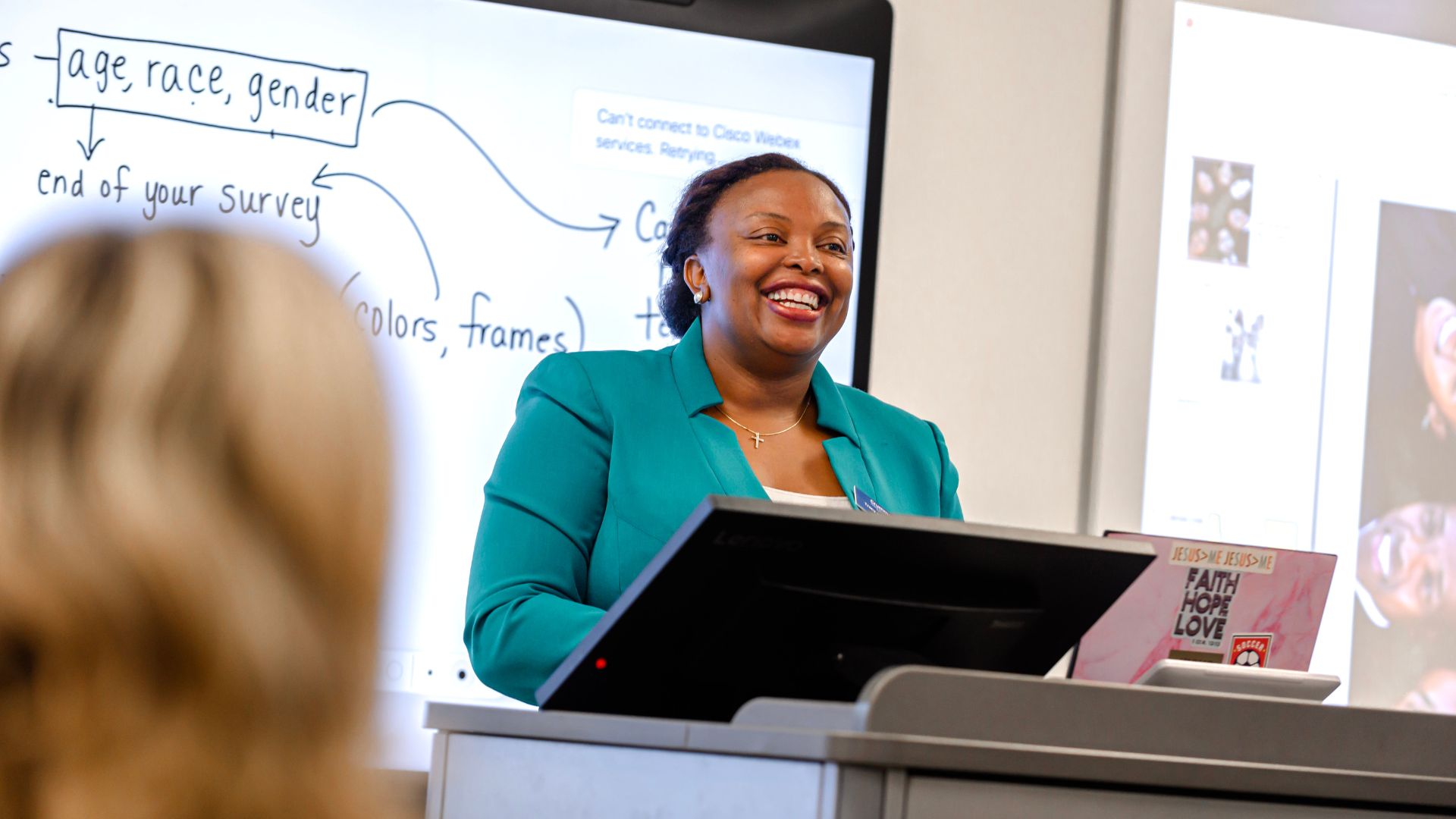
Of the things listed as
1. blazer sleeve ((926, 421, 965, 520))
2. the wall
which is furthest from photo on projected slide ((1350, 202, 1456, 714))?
blazer sleeve ((926, 421, 965, 520))

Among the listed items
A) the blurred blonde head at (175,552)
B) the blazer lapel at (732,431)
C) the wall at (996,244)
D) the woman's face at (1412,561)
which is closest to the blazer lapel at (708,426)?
the blazer lapel at (732,431)

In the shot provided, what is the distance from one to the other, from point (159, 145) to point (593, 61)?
31.1 inches

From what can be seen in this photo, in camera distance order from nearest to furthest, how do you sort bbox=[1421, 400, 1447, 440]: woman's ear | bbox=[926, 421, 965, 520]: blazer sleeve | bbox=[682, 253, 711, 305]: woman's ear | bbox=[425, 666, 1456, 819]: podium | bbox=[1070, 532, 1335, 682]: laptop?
bbox=[425, 666, 1456, 819]: podium < bbox=[1070, 532, 1335, 682]: laptop < bbox=[926, 421, 965, 520]: blazer sleeve < bbox=[682, 253, 711, 305]: woman's ear < bbox=[1421, 400, 1447, 440]: woman's ear

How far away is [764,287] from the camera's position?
2082 millimetres

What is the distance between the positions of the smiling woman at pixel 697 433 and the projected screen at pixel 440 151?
53 centimetres

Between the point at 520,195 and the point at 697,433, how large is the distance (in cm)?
96

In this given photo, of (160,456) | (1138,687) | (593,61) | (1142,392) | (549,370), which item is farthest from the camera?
(1142,392)

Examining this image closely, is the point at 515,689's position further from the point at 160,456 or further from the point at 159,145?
the point at 159,145

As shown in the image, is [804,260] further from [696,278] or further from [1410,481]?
[1410,481]

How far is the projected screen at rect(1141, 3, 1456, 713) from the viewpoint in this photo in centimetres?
310

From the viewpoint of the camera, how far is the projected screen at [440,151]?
2545 millimetres

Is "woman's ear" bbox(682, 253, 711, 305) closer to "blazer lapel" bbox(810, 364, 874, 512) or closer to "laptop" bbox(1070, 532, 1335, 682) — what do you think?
"blazer lapel" bbox(810, 364, 874, 512)

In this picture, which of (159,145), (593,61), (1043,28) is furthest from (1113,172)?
(159,145)

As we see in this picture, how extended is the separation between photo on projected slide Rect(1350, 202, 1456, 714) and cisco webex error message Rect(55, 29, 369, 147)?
2.21 m
